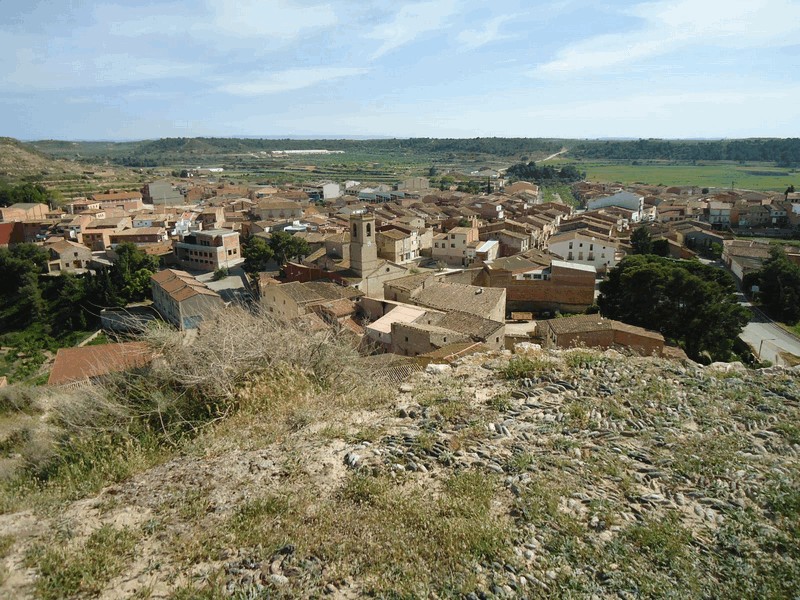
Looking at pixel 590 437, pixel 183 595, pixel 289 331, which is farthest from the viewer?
pixel 289 331

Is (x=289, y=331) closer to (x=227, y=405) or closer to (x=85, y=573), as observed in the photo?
(x=227, y=405)

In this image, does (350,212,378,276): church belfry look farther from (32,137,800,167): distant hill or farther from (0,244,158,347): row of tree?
(32,137,800,167): distant hill

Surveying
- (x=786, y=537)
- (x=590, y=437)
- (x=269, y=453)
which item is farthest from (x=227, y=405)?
(x=786, y=537)

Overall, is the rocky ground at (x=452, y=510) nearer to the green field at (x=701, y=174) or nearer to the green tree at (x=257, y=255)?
the green tree at (x=257, y=255)

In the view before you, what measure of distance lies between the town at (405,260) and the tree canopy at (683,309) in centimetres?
41

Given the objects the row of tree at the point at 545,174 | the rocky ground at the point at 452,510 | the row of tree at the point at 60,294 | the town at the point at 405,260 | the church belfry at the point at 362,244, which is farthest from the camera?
the row of tree at the point at 545,174

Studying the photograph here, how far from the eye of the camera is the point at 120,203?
53062 millimetres

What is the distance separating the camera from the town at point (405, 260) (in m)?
17.0

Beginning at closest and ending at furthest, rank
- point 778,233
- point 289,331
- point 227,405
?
point 227,405 < point 289,331 < point 778,233

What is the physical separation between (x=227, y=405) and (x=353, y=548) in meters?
2.81

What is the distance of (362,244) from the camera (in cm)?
2588

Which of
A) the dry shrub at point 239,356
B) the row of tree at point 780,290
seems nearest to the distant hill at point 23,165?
the dry shrub at point 239,356

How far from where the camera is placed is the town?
17.0 meters

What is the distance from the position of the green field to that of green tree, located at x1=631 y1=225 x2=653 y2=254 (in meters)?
60.7
